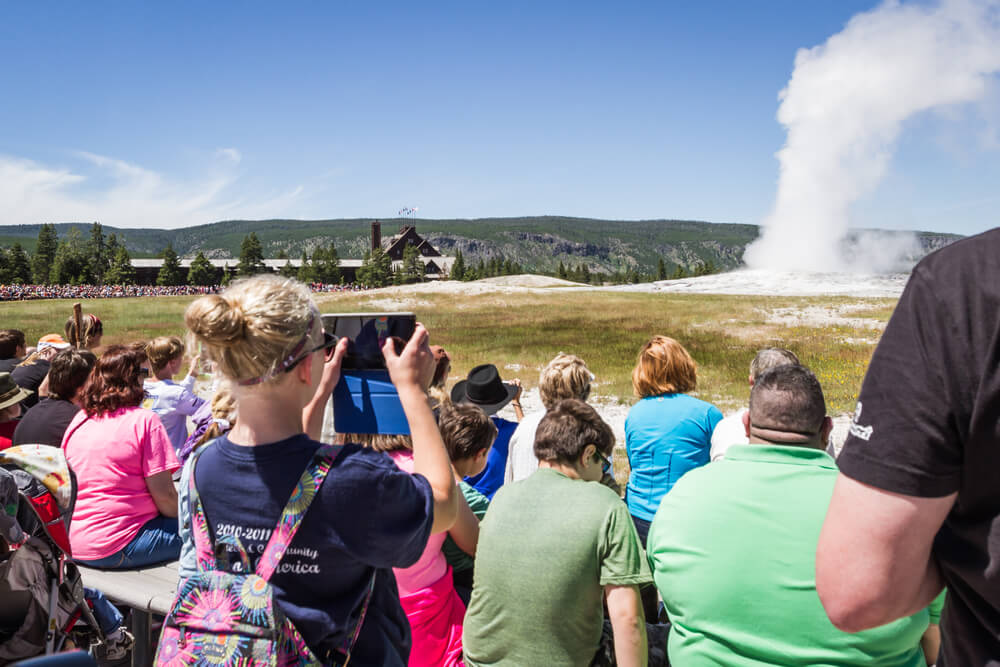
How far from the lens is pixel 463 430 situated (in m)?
3.75

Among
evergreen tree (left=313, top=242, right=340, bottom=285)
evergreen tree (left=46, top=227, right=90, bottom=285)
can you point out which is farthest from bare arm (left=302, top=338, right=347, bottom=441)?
evergreen tree (left=313, top=242, right=340, bottom=285)

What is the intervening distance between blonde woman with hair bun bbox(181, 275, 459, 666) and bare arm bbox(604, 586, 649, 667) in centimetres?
97

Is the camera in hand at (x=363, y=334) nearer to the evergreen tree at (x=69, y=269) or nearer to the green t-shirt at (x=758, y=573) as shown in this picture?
the green t-shirt at (x=758, y=573)

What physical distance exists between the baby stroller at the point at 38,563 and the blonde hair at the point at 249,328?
63.9 inches

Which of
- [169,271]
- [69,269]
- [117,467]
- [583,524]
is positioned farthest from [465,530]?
[169,271]

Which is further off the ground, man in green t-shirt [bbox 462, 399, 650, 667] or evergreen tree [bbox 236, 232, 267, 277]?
evergreen tree [bbox 236, 232, 267, 277]

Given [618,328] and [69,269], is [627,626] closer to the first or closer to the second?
[618,328]

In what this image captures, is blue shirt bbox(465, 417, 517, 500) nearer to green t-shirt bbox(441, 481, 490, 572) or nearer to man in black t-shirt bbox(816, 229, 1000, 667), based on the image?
green t-shirt bbox(441, 481, 490, 572)

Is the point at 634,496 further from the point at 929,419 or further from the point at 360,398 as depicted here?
the point at 929,419

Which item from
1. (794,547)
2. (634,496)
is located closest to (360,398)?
(794,547)

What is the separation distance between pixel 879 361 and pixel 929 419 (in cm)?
13

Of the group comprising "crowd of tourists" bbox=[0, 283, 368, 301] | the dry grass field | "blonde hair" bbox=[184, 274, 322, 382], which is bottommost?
"crowd of tourists" bbox=[0, 283, 368, 301]

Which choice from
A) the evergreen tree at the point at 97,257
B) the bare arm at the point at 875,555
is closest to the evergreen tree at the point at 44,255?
the evergreen tree at the point at 97,257

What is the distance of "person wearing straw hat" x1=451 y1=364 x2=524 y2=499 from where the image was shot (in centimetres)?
493
